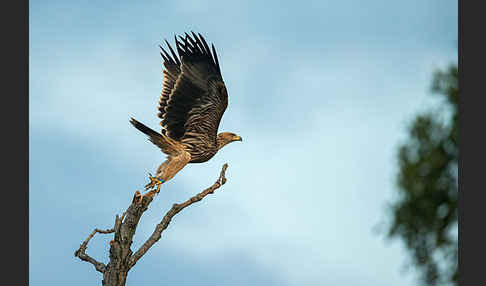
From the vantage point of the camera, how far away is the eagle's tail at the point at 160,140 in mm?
9788

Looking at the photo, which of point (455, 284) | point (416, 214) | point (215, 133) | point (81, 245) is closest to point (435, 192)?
point (416, 214)

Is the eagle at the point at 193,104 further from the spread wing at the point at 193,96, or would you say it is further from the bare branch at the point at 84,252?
the bare branch at the point at 84,252

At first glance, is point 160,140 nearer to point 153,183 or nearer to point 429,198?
point 153,183

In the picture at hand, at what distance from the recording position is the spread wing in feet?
34.3

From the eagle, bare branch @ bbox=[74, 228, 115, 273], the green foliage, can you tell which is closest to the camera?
the green foliage

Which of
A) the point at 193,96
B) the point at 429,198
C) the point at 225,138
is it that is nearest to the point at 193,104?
the point at 193,96

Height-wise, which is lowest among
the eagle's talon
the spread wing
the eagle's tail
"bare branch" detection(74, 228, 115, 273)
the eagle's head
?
"bare branch" detection(74, 228, 115, 273)

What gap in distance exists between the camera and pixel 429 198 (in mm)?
8664

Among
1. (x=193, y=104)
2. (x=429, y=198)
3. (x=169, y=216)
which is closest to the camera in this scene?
(x=429, y=198)

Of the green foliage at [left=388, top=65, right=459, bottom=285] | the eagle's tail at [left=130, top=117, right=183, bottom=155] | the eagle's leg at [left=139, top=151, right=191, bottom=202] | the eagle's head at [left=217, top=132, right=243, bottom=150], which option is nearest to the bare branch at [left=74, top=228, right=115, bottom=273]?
the eagle's leg at [left=139, top=151, right=191, bottom=202]

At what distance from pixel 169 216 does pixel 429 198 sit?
441cm

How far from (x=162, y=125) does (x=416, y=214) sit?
4735 millimetres

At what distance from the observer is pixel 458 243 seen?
8266mm

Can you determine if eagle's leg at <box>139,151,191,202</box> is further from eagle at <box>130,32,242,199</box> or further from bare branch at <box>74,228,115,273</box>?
bare branch at <box>74,228,115,273</box>
